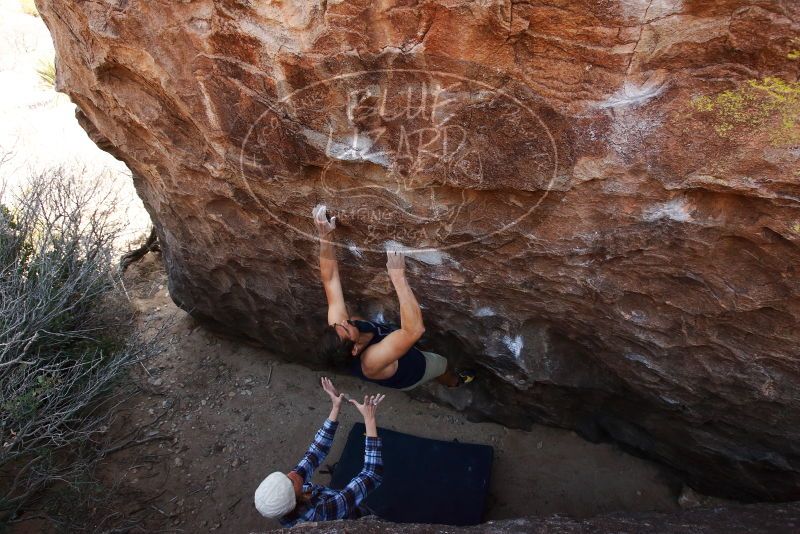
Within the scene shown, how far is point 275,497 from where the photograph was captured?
205 cm

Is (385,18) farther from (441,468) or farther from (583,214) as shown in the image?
(441,468)

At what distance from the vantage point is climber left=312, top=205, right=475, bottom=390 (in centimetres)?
216

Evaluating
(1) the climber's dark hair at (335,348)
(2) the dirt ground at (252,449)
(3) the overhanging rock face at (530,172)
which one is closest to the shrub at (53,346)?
(2) the dirt ground at (252,449)

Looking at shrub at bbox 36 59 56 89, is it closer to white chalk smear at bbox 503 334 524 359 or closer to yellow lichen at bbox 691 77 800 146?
white chalk smear at bbox 503 334 524 359

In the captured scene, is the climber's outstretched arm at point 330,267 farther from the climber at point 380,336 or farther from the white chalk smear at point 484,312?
the white chalk smear at point 484,312

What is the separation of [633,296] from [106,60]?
2238 millimetres

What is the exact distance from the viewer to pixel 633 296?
2.11m

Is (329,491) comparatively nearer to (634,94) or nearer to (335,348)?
(335,348)

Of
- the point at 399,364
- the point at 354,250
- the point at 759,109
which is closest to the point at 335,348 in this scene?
the point at 399,364

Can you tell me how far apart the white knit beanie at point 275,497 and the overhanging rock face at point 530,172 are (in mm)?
960

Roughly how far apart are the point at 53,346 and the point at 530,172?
9.05 feet

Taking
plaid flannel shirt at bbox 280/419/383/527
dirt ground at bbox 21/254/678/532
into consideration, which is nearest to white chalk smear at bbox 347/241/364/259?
plaid flannel shirt at bbox 280/419/383/527

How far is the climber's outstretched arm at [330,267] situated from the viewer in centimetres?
237

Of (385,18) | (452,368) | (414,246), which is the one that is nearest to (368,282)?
(414,246)
